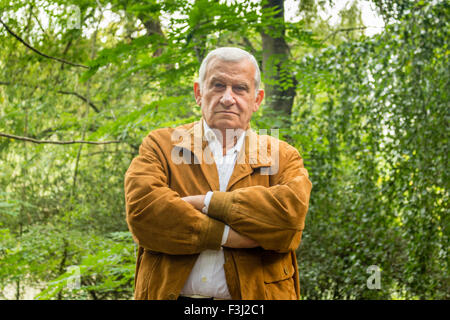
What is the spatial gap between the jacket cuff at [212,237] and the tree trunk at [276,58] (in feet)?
5.44

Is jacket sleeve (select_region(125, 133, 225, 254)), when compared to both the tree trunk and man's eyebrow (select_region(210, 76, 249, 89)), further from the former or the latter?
the tree trunk

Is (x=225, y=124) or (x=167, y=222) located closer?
(x=167, y=222)

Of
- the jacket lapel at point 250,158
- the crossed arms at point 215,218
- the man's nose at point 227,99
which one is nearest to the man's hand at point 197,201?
the crossed arms at point 215,218

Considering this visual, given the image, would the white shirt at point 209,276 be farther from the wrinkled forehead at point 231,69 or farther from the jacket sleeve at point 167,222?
Answer: the wrinkled forehead at point 231,69

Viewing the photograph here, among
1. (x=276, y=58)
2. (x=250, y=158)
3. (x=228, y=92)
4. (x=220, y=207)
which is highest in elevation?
(x=276, y=58)

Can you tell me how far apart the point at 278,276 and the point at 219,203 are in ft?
1.09

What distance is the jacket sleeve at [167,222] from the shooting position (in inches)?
56.6

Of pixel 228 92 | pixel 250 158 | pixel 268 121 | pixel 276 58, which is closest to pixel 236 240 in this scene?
pixel 250 158

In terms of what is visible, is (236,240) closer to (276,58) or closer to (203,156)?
(203,156)

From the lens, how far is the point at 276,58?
346cm
